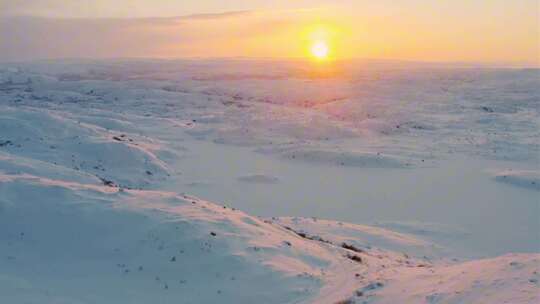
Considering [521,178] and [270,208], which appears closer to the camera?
[270,208]

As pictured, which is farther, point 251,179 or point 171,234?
point 251,179

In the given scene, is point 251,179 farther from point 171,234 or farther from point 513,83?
point 513,83

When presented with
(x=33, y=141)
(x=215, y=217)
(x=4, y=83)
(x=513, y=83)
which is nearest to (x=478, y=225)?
(x=215, y=217)

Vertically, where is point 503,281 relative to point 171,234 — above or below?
below

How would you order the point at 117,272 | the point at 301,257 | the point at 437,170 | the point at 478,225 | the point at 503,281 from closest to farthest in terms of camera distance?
the point at 503,281
the point at 117,272
the point at 301,257
the point at 478,225
the point at 437,170

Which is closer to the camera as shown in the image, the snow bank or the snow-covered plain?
the snow-covered plain

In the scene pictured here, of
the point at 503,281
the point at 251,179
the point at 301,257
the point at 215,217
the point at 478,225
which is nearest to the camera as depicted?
the point at 503,281

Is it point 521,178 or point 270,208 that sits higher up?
point 521,178

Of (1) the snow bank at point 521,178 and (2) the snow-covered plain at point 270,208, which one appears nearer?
(2) the snow-covered plain at point 270,208
